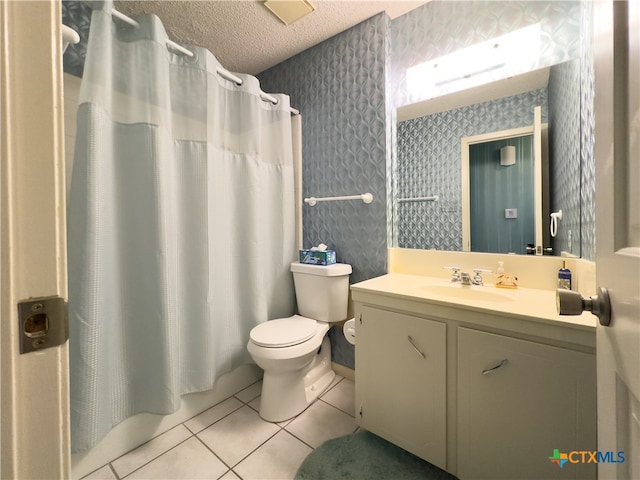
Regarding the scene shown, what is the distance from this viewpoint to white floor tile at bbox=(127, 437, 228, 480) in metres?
1.12

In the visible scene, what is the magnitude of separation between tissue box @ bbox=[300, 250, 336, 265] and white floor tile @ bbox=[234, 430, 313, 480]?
0.94 metres

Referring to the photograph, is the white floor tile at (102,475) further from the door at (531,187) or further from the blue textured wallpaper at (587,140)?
the blue textured wallpaper at (587,140)

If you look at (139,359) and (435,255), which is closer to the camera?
(139,359)

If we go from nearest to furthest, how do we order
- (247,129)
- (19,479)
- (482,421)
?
(19,479)
(482,421)
(247,129)

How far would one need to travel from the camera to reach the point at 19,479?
1.06 ft

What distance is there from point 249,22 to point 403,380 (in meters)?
2.12

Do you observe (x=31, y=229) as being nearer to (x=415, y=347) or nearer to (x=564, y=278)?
(x=415, y=347)

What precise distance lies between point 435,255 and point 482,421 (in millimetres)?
797

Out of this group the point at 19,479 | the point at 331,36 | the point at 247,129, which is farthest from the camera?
the point at 331,36

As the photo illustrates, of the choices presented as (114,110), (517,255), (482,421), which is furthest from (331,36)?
(482,421)

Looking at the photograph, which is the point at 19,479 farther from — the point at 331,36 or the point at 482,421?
the point at 331,36

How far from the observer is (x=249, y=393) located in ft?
5.54

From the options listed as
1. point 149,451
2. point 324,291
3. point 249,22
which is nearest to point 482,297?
point 324,291

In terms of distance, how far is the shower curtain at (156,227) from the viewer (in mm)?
1062
